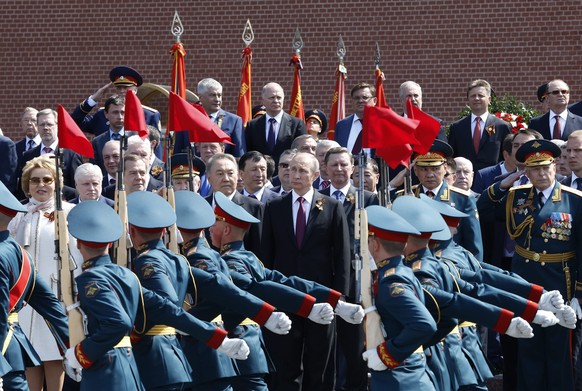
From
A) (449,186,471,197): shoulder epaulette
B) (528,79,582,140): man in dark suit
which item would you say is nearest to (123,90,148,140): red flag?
(449,186,471,197): shoulder epaulette

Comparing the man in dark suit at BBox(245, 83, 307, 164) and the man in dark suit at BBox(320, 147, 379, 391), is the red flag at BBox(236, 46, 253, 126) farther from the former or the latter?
the man in dark suit at BBox(320, 147, 379, 391)

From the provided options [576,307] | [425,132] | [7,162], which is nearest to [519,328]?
[425,132]

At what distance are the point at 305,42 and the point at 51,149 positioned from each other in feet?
23.7

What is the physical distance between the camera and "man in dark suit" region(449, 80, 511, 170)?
12.5 meters

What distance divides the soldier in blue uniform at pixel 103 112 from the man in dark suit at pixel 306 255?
2.96 meters

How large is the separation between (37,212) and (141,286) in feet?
9.17

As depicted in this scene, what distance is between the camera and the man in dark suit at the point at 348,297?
32.9 ft

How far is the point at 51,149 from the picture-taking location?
1222 centimetres

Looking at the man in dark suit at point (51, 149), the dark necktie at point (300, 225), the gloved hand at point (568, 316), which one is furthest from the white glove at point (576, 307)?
the man in dark suit at point (51, 149)

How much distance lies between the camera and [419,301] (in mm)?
7039

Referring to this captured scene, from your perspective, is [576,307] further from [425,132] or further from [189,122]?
[189,122]

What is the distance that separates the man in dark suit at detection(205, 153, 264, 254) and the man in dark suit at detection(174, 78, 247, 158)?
7.35 ft

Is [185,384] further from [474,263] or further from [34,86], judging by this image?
[34,86]

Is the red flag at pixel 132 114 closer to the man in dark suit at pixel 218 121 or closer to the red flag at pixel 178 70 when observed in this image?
the man in dark suit at pixel 218 121
